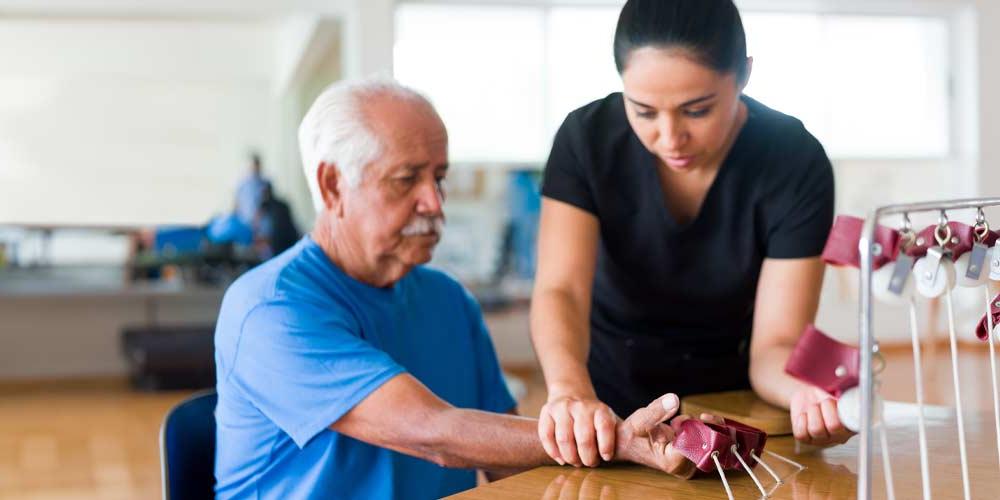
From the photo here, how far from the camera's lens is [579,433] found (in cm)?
125

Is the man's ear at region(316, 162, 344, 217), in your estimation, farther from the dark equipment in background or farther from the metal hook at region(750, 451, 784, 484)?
the dark equipment in background

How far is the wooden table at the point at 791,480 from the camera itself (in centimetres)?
115

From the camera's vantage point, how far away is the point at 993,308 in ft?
3.62

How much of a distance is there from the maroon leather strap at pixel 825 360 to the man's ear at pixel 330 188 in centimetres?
99

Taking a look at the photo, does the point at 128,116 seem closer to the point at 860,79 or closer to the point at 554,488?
the point at 860,79

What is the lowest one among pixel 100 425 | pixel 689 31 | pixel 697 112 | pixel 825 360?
pixel 100 425

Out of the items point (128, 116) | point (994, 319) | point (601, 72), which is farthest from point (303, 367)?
point (128, 116)

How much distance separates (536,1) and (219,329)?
6244mm

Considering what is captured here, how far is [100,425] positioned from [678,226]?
4696mm

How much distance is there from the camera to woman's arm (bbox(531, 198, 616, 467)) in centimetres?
126

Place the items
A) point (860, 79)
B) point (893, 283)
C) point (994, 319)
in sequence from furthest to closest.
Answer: point (860, 79) < point (994, 319) < point (893, 283)

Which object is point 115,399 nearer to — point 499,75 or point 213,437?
point 499,75

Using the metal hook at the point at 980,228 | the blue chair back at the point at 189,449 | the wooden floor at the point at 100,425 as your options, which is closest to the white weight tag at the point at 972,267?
the metal hook at the point at 980,228

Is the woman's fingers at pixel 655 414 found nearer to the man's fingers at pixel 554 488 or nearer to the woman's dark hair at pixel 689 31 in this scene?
the man's fingers at pixel 554 488
